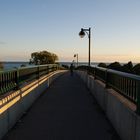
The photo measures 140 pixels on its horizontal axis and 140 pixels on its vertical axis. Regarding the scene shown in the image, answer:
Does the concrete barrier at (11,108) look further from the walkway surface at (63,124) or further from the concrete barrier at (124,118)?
the concrete barrier at (124,118)

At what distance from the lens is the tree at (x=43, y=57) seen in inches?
2847

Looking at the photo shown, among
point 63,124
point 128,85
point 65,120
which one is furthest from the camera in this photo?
point 65,120

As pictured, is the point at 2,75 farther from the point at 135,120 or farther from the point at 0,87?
the point at 135,120

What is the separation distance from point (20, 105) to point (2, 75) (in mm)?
1454

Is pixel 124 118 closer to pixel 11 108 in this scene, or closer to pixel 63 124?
pixel 63 124

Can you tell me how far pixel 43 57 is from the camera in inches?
2908

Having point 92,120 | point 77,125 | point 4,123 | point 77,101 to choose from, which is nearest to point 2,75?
point 4,123

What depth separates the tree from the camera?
7232cm

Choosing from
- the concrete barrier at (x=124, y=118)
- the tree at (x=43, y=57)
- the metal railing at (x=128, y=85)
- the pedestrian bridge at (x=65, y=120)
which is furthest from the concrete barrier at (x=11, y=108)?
the tree at (x=43, y=57)

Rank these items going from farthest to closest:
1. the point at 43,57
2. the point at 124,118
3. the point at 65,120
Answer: the point at 43,57
the point at 65,120
the point at 124,118

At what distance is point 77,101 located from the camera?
39.4ft

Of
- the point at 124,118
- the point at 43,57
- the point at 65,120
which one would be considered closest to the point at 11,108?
the point at 65,120

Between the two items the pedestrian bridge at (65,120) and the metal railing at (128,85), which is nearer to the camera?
the metal railing at (128,85)

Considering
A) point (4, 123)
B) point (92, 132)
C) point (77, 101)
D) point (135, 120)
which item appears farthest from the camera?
point (77, 101)
